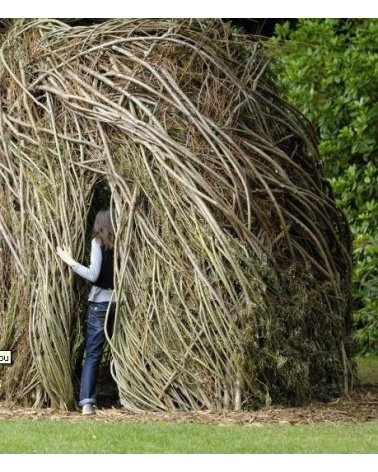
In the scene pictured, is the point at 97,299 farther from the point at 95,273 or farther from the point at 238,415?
the point at 238,415

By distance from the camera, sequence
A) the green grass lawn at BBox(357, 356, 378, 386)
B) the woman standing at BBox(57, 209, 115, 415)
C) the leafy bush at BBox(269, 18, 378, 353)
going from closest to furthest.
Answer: the woman standing at BBox(57, 209, 115, 415) → the green grass lawn at BBox(357, 356, 378, 386) → the leafy bush at BBox(269, 18, 378, 353)

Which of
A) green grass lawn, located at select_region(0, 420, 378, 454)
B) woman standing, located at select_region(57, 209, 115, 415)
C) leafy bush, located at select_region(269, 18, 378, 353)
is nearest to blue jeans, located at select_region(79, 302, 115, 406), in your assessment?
woman standing, located at select_region(57, 209, 115, 415)

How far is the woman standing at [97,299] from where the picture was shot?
9.40 m

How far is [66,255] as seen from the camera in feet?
30.6

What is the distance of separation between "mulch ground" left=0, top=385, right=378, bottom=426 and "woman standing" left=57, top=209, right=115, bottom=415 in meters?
0.22

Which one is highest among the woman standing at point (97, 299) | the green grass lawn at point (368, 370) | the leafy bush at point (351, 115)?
the leafy bush at point (351, 115)

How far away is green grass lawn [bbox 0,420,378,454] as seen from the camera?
7680mm

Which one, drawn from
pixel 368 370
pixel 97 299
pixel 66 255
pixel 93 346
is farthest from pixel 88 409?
pixel 368 370

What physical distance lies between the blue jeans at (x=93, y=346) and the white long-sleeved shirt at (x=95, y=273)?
0.15 feet

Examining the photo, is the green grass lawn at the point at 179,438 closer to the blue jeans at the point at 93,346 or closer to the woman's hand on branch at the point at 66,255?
the blue jeans at the point at 93,346

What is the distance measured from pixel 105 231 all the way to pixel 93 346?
0.88m

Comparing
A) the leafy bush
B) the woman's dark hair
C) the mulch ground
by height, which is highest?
the leafy bush

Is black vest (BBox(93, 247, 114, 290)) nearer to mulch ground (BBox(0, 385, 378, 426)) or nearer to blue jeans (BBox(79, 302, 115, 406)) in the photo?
blue jeans (BBox(79, 302, 115, 406))

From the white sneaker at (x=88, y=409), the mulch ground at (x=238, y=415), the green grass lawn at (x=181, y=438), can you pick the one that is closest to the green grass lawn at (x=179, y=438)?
the green grass lawn at (x=181, y=438)
